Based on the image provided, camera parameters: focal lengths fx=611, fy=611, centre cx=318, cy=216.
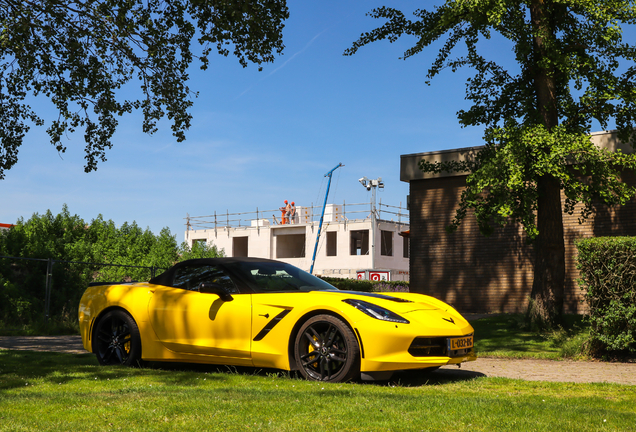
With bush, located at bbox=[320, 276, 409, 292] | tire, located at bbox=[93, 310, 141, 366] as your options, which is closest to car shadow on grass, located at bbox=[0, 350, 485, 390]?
tire, located at bbox=[93, 310, 141, 366]

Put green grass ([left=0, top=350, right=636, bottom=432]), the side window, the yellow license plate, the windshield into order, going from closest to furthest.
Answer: green grass ([left=0, top=350, right=636, bottom=432]) → the yellow license plate → the windshield → the side window

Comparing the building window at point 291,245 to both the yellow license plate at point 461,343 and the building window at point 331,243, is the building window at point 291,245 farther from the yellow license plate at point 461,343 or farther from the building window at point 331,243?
the yellow license plate at point 461,343

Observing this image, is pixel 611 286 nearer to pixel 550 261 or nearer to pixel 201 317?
pixel 550 261

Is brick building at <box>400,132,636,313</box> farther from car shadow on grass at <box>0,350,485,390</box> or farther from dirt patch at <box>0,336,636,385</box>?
car shadow on grass at <box>0,350,485,390</box>

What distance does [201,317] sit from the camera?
269 inches

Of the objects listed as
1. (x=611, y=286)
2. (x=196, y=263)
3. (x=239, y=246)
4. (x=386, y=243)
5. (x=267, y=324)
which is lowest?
(x=267, y=324)

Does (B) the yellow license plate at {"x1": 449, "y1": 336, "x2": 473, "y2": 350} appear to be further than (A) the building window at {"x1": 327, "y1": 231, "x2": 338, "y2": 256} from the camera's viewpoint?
No

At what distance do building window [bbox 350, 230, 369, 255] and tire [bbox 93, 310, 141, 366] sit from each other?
4749 centimetres

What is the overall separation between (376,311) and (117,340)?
340 cm

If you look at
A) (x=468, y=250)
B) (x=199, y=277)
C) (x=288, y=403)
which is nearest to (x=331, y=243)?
(x=468, y=250)

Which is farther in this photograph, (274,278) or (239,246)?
(239,246)

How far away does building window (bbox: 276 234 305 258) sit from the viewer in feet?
193

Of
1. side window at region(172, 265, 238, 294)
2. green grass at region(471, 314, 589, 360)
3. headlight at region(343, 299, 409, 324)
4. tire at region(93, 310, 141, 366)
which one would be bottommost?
green grass at region(471, 314, 589, 360)

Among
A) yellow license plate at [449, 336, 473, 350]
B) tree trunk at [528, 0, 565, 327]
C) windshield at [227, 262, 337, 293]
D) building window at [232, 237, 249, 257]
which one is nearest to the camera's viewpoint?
yellow license plate at [449, 336, 473, 350]
